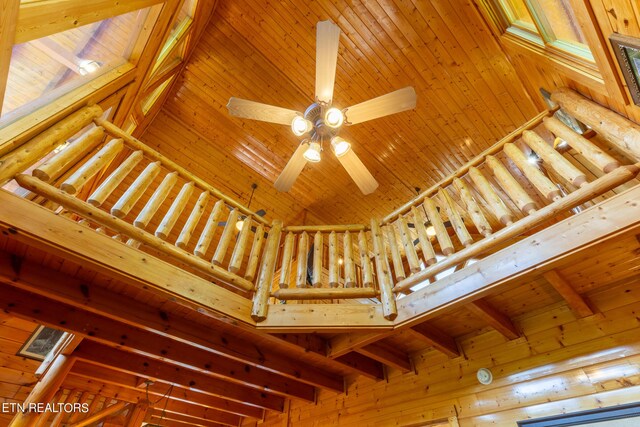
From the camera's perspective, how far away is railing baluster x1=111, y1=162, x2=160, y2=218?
225cm

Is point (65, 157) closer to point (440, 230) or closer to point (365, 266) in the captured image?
point (365, 266)

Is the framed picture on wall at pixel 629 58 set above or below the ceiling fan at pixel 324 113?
below

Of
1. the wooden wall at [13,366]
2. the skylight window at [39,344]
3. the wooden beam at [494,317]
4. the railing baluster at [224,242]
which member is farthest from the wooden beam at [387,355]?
the wooden wall at [13,366]

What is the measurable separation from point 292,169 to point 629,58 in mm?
2471

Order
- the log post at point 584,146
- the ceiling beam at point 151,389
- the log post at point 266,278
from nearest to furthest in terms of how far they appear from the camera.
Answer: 1. the log post at point 584,146
2. the log post at point 266,278
3. the ceiling beam at point 151,389

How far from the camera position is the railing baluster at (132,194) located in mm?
2252

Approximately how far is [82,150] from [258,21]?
252 centimetres

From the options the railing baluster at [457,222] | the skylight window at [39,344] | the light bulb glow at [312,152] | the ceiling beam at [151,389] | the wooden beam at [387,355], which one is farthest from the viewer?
the skylight window at [39,344]

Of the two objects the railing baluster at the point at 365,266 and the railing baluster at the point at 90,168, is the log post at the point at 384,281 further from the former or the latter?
the railing baluster at the point at 90,168

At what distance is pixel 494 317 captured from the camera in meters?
2.77

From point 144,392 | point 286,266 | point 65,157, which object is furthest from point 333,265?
point 144,392

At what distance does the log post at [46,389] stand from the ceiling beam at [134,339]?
79 centimetres

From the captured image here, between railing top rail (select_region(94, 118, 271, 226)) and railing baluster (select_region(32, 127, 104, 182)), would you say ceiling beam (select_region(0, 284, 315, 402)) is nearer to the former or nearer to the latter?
railing baluster (select_region(32, 127, 104, 182))

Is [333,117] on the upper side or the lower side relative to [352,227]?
upper
